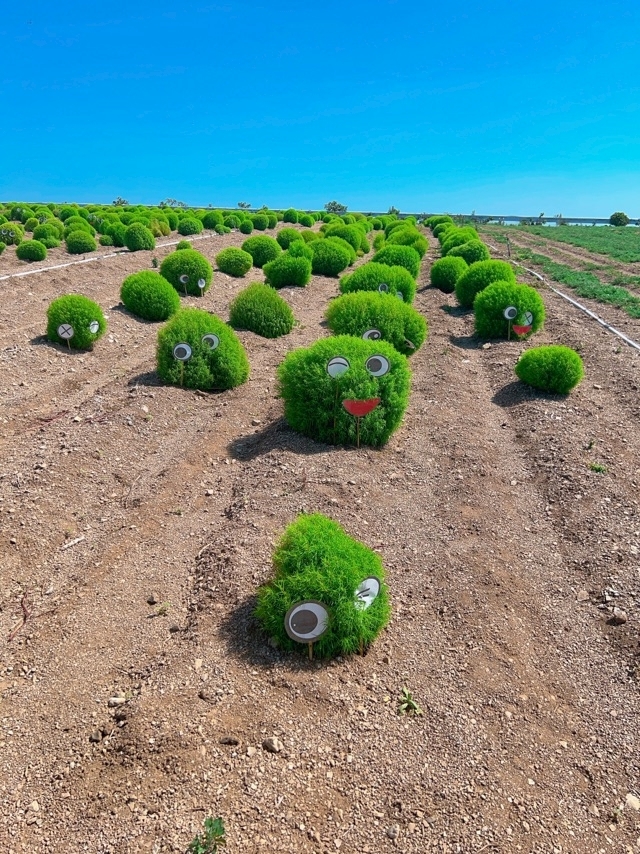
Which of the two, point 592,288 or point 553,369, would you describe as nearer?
point 553,369

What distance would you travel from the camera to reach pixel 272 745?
3217 millimetres

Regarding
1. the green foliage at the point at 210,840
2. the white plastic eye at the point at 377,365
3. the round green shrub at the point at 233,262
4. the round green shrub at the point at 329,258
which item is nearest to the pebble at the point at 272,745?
the green foliage at the point at 210,840

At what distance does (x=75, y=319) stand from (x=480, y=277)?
10303 millimetres

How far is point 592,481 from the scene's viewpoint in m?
6.36

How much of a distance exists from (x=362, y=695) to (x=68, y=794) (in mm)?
1749

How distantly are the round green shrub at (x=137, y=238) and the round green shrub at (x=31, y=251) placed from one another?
4.06m

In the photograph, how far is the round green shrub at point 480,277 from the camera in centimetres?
1505

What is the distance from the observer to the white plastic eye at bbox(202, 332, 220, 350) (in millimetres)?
8836

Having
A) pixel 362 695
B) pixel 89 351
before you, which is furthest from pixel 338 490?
pixel 89 351

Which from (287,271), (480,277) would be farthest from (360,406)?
(287,271)

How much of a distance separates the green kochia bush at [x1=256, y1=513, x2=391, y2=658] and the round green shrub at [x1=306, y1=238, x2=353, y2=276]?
61.7ft

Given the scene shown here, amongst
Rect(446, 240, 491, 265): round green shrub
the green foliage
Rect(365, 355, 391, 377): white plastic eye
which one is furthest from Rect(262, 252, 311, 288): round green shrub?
the green foliage

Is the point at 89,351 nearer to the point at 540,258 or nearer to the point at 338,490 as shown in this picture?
the point at 338,490

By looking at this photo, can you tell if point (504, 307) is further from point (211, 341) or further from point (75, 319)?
point (75, 319)
